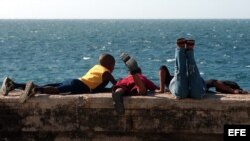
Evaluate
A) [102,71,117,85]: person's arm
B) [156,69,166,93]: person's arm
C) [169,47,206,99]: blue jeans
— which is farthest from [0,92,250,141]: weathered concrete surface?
[102,71,117,85]: person's arm

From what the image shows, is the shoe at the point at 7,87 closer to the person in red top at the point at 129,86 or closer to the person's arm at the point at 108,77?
the person's arm at the point at 108,77

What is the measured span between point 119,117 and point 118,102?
0.22 meters

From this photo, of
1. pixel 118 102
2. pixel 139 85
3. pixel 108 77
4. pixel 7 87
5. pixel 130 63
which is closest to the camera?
pixel 118 102

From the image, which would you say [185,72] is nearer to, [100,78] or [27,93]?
[100,78]

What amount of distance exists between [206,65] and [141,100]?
103 feet

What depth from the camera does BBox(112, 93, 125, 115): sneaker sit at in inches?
273

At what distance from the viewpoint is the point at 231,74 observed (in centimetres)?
3238

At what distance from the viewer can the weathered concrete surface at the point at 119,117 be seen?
6.91m

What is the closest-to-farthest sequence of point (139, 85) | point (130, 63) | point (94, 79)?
point (130, 63) → point (139, 85) → point (94, 79)

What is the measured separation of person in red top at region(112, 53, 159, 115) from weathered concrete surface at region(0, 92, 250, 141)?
0.10m

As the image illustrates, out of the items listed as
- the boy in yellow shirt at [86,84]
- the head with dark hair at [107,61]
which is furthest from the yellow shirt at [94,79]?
the head with dark hair at [107,61]

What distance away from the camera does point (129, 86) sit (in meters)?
7.39

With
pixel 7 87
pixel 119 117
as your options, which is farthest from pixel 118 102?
pixel 7 87

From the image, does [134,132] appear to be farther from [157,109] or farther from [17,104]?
[17,104]
